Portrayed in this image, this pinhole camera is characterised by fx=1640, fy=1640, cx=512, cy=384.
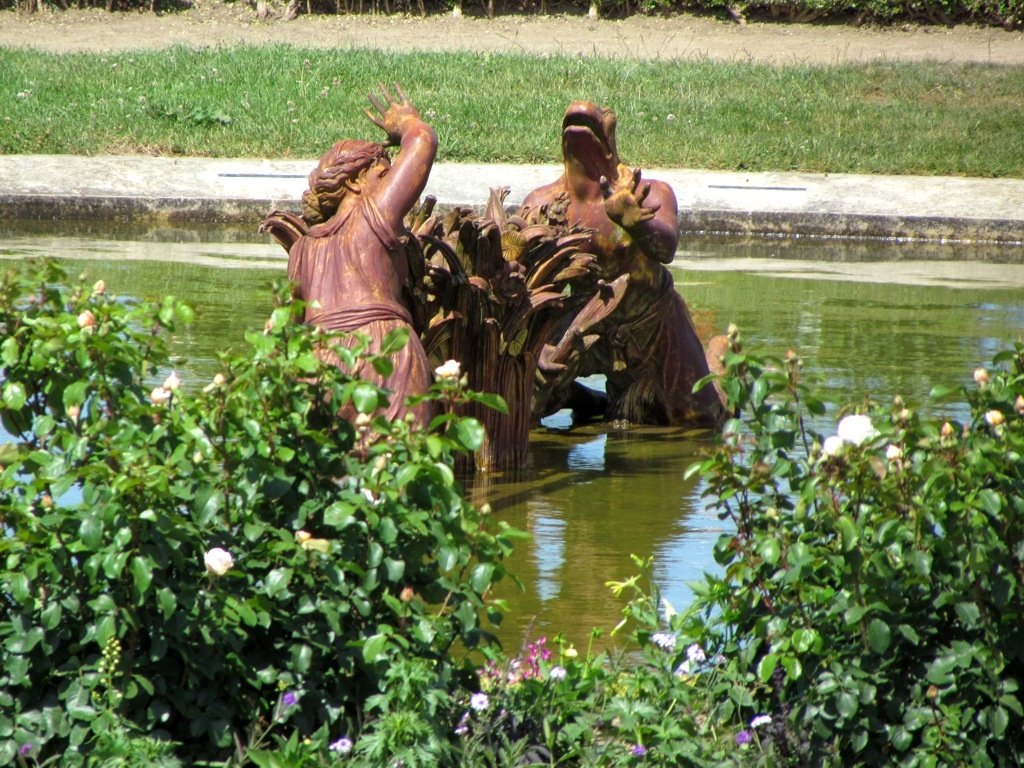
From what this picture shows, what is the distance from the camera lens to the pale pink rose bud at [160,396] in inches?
119

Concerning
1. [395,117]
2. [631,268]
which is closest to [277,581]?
[395,117]

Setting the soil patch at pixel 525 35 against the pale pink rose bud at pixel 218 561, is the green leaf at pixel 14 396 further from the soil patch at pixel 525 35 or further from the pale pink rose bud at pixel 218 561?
the soil patch at pixel 525 35

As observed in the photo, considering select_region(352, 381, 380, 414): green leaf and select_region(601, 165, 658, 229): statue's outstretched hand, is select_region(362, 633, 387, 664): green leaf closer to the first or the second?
select_region(352, 381, 380, 414): green leaf

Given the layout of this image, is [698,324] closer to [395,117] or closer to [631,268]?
[631,268]

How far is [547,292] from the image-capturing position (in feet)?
19.7

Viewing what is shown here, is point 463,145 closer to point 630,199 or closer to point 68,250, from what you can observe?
point 68,250

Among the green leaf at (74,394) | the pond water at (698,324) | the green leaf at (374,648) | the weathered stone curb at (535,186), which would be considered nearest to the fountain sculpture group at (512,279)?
the pond water at (698,324)

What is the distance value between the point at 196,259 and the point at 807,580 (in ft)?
27.8

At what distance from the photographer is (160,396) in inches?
119

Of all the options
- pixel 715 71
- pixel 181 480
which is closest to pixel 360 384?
pixel 181 480

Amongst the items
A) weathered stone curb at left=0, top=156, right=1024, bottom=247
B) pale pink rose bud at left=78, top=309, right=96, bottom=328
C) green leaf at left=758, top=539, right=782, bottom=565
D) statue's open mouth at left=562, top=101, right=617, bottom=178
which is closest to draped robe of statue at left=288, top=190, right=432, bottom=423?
statue's open mouth at left=562, top=101, right=617, bottom=178

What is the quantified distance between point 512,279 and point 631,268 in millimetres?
854

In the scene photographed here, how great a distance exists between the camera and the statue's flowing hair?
5.39 metres

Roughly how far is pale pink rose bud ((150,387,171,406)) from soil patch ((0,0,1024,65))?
58.2 ft
